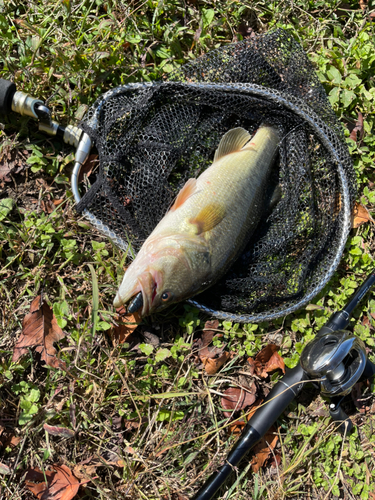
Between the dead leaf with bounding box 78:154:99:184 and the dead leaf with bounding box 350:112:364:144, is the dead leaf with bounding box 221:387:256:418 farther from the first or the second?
the dead leaf with bounding box 350:112:364:144

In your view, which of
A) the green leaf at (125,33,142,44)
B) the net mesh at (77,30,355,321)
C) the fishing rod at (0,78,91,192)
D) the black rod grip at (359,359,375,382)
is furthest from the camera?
the green leaf at (125,33,142,44)

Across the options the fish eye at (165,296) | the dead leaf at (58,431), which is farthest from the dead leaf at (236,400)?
the dead leaf at (58,431)

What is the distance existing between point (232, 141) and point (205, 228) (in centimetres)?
76

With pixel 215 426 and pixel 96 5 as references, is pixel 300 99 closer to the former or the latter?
pixel 96 5

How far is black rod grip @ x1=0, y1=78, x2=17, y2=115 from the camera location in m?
2.94

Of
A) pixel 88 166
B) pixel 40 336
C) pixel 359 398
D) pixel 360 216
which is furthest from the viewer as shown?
pixel 360 216

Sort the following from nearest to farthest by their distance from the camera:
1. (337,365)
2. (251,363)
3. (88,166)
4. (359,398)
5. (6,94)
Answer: (337,365) → (6,94) → (88,166) → (251,363) → (359,398)

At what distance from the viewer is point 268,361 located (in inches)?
135

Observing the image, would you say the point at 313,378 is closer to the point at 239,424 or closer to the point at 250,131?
the point at 239,424

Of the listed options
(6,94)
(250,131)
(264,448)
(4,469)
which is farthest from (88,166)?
(264,448)

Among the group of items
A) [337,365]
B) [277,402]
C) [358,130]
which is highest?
[358,130]

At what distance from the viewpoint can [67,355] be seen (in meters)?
3.04

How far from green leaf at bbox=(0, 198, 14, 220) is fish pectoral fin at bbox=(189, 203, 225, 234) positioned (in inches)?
57.5

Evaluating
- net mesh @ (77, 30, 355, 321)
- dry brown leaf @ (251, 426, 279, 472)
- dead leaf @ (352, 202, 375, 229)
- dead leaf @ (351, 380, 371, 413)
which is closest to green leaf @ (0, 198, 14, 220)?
net mesh @ (77, 30, 355, 321)
